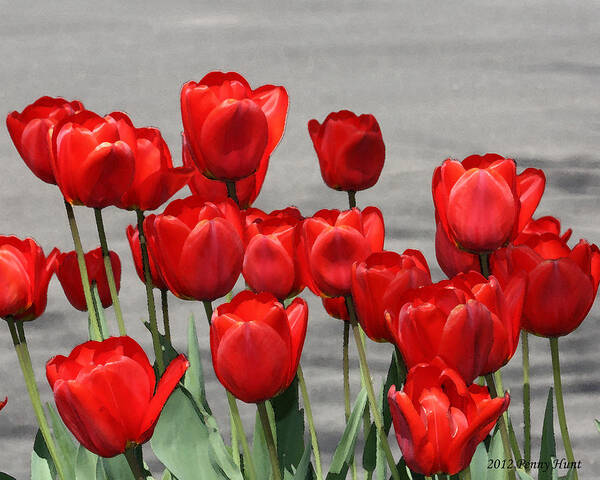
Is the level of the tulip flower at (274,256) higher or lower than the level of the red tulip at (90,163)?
lower

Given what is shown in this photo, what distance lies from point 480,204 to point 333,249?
105 mm

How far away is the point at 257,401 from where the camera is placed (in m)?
0.75

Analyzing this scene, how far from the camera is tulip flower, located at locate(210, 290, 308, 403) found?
723 mm

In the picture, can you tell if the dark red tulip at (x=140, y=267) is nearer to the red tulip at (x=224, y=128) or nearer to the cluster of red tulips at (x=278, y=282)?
the cluster of red tulips at (x=278, y=282)

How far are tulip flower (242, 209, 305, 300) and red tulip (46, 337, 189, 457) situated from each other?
13 centimetres

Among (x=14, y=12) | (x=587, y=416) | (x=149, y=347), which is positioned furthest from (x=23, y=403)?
(x=14, y=12)

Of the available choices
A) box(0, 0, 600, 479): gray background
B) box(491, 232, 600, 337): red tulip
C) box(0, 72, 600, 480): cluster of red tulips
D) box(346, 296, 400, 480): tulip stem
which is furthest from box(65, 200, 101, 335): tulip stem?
box(0, 0, 600, 479): gray background

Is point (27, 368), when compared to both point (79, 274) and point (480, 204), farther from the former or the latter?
point (480, 204)

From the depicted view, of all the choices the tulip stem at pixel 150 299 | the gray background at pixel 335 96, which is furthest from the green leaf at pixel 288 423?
the gray background at pixel 335 96

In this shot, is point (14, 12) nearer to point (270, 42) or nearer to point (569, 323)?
point (270, 42)

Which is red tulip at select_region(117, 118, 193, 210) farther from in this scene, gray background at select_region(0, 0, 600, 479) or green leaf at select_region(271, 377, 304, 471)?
gray background at select_region(0, 0, 600, 479)

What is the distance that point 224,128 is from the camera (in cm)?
88

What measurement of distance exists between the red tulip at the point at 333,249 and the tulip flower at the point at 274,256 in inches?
0.5

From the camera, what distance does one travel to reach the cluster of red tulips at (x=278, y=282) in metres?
0.70
